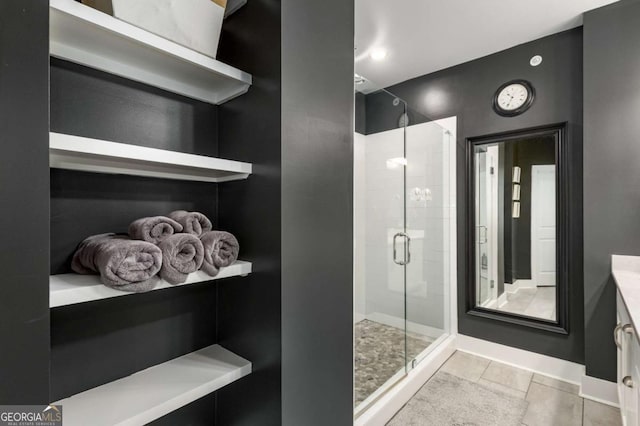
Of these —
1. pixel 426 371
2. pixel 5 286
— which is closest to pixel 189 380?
pixel 5 286

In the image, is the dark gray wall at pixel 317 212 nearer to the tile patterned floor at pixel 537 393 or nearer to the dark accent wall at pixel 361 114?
the tile patterned floor at pixel 537 393

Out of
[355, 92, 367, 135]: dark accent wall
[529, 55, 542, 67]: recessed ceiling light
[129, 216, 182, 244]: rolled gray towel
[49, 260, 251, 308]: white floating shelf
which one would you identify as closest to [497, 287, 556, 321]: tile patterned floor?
[529, 55, 542, 67]: recessed ceiling light

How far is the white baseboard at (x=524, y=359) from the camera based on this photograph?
2.32m

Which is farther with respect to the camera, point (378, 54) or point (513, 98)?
point (378, 54)

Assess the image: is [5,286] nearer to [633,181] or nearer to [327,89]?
[327,89]

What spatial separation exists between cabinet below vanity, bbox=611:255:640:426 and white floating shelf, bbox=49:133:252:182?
1.55m

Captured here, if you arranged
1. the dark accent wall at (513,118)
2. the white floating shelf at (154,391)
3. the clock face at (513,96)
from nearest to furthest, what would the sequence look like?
1. the white floating shelf at (154,391)
2. the dark accent wall at (513,118)
3. the clock face at (513,96)

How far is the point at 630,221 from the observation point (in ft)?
6.61

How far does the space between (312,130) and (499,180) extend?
89.7 inches

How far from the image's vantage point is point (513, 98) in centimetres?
258

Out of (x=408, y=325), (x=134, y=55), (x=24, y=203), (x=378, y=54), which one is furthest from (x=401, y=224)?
(x=24, y=203)

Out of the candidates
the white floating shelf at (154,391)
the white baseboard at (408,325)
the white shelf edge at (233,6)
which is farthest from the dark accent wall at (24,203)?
the white baseboard at (408,325)

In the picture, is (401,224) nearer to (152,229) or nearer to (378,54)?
(378,54)

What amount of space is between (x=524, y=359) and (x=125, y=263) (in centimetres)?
303
